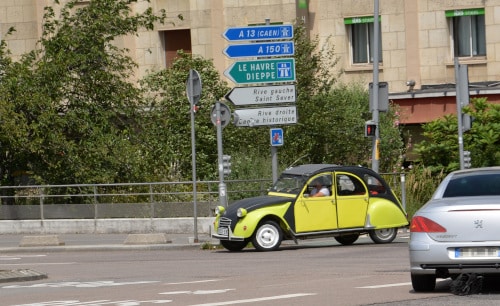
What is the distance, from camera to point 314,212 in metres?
26.8

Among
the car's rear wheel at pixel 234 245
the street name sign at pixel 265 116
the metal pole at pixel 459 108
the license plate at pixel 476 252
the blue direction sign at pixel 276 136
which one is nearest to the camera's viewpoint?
the license plate at pixel 476 252

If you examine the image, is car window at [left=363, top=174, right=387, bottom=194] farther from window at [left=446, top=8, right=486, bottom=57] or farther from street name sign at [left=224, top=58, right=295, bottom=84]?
window at [left=446, top=8, right=486, bottom=57]

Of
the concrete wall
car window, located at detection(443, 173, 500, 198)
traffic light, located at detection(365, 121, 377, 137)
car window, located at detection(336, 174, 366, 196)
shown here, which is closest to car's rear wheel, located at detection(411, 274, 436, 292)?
car window, located at detection(443, 173, 500, 198)

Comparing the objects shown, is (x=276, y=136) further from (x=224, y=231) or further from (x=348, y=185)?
(x=224, y=231)

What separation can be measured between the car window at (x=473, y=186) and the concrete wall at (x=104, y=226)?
18044mm

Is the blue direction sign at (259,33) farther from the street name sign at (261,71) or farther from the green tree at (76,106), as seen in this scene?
the green tree at (76,106)

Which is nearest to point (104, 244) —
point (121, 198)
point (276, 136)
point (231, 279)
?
point (276, 136)

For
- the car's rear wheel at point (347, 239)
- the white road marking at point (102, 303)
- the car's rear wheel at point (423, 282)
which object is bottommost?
the car's rear wheel at point (347, 239)

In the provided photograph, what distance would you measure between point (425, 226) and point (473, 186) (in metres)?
0.94

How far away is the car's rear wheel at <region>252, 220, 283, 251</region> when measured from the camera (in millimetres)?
26281

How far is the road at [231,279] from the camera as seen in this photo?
1512 cm

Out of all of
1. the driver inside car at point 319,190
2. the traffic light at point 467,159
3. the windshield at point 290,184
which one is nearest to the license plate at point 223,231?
the windshield at point 290,184

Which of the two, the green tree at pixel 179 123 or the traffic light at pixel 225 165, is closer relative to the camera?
the traffic light at pixel 225 165

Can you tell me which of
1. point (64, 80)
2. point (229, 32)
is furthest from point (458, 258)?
point (64, 80)
